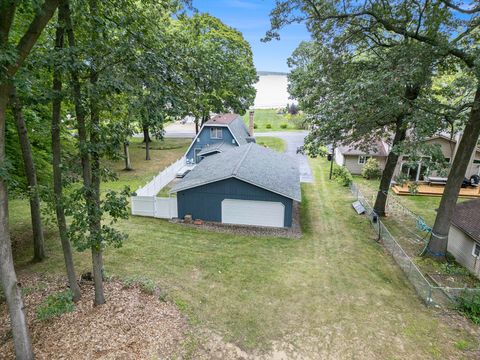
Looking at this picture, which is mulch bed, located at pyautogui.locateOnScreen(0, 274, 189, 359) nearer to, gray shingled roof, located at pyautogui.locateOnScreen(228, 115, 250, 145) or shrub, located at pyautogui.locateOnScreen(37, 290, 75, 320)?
shrub, located at pyautogui.locateOnScreen(37, 290, 75, 320)

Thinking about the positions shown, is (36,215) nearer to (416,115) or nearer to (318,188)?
(416,115)

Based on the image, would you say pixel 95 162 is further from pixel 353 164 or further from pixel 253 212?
pixel 353 164

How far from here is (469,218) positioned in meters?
14.2

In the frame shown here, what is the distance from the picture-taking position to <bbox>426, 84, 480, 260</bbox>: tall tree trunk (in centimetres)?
1248

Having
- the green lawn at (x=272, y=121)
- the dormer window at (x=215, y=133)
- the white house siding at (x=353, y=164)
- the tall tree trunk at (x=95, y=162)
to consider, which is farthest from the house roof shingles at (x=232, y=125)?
the tall tree trunk at (x=95, y=162)

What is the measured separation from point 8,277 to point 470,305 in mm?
12585

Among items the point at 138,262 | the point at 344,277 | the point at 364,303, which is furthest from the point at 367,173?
the point at 138,262

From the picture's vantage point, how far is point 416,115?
493 inches

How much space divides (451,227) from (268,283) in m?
9.94

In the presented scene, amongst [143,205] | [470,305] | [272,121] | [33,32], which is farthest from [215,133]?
[272,121]

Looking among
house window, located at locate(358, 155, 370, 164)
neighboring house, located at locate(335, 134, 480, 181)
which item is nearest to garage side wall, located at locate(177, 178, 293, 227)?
neighboring house, located at locate(335, 134, 480, 181)

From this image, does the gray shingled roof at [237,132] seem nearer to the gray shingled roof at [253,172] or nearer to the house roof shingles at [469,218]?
the gray shingled roof at [253,172]

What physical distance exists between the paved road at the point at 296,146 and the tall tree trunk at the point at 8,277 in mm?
23136

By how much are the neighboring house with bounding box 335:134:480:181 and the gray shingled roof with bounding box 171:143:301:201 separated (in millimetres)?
6412
